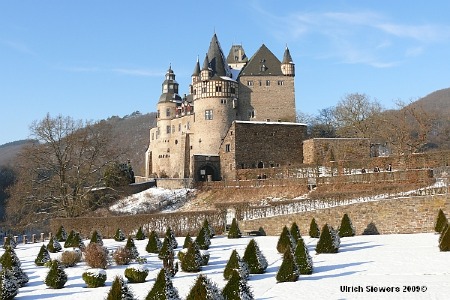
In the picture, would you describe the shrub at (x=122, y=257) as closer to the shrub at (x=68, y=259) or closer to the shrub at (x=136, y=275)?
the shrub at (x=68, y=259)

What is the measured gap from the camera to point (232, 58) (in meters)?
72.0

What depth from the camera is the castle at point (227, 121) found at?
52.4 m

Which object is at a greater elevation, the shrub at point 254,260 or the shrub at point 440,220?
the shrub at point 440,220

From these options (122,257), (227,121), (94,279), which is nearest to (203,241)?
(122,257)

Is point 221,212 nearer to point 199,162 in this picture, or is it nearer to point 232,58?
point 199,162

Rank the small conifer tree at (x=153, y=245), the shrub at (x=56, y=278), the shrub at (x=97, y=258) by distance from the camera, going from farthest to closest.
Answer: the small conifer tree at (x=153, y=245)
the shrub at (x=97, y=258)
the shrub at (x=56, y=278)

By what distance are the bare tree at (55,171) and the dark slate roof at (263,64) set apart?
72.8ft

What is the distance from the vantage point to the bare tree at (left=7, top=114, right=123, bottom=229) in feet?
137

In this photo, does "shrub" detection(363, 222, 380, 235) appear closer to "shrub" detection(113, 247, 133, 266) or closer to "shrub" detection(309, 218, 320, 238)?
"shrub" detection(309, 218, 320, 238)

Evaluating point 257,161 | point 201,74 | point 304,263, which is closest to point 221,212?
point 304,263

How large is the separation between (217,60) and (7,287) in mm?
46882

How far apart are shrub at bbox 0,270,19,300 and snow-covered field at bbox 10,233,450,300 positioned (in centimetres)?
80

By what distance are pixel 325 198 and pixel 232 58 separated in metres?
44.7

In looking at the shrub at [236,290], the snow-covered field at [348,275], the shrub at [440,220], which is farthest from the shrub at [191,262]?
the shrub at [440,220]
